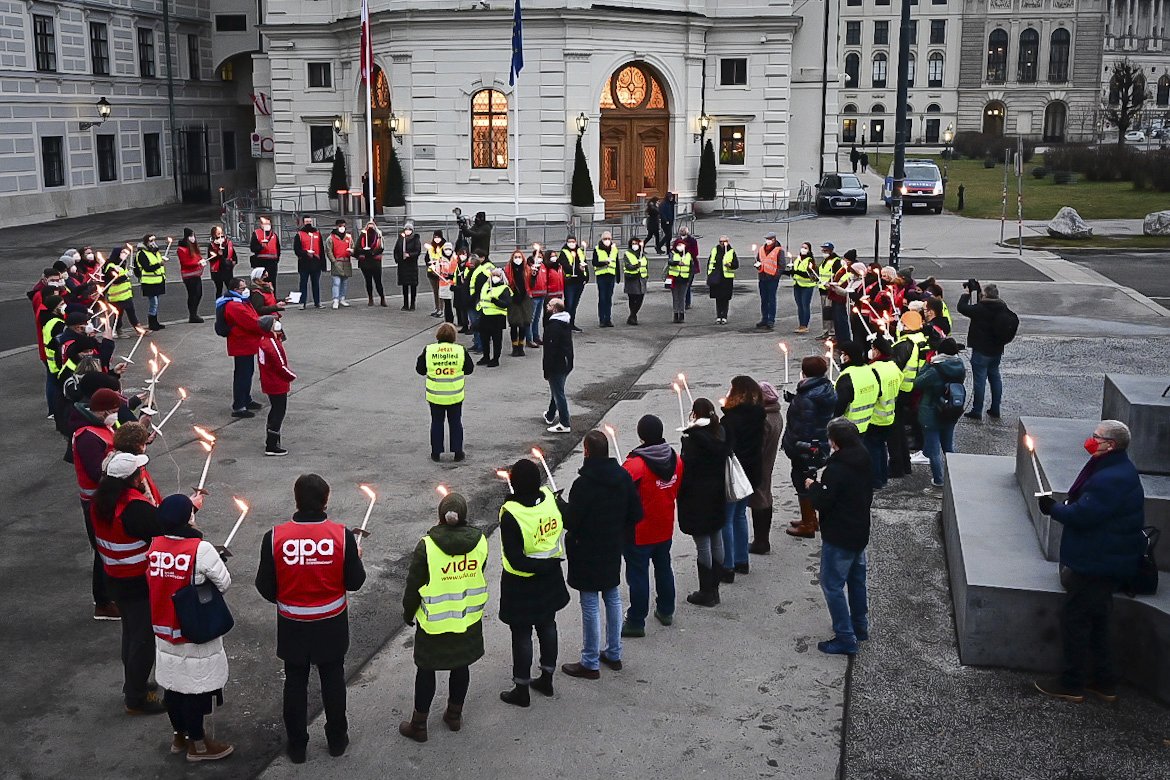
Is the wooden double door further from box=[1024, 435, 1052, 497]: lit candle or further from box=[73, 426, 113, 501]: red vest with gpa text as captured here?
box=[73, 426, 113, 501]: red vest with gpa text

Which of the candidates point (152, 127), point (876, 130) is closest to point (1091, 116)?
point (876, 130)

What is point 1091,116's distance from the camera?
107 m

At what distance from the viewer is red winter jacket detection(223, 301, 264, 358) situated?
48.8ft

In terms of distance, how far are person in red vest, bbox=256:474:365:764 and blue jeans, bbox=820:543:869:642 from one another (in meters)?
3.53

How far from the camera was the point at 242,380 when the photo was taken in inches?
618

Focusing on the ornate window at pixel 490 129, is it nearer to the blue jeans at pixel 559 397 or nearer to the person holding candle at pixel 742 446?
the blue jeans at pixel 559 397

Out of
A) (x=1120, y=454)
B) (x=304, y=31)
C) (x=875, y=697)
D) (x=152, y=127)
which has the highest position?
(x=304, y=31)

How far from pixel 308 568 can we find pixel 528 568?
1452 mm

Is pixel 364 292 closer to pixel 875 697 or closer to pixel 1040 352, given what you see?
pixel 1040 352

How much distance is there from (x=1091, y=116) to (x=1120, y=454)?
110831 millimetres

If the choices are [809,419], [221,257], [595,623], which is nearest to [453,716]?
[595,623]

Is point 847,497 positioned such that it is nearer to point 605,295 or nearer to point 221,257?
point 605,295

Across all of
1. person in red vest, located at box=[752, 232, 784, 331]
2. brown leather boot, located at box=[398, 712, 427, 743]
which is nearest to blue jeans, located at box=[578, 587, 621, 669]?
brown leather boot, located at box=[398, 712, 427, 743]

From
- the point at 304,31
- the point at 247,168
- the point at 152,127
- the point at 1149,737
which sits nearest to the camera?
the point at 1149,737
